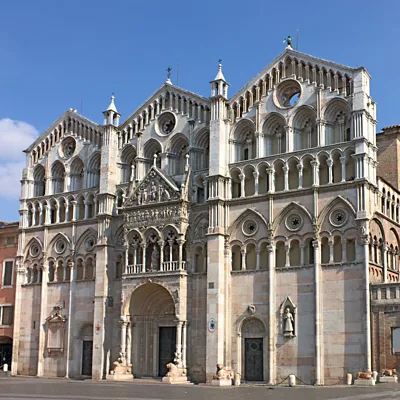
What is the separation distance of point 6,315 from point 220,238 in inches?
828

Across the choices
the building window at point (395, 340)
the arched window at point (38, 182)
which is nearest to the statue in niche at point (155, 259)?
the arched window at point (38, 182)

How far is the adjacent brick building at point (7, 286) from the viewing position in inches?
2101

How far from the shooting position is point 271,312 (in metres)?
39.4

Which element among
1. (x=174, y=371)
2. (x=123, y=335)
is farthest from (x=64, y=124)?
(x=174, y=371)

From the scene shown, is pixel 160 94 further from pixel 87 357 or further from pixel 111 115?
pixel 87 357

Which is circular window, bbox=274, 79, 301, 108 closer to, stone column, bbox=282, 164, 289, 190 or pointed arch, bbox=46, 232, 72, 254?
stone column, bbox=282, 164, 289, 190

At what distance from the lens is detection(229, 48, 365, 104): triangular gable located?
40.0 m

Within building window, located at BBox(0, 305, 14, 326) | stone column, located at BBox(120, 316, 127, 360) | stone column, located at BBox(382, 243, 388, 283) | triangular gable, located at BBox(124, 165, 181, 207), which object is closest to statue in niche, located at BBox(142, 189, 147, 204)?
triangular gable, located at BBox(124, 165, 181, 207)

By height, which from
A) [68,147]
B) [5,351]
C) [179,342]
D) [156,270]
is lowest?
[5,351]

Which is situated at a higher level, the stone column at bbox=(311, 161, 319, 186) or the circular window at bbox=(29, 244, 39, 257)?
the stone column at bbox=(311, 161, 319, 186)

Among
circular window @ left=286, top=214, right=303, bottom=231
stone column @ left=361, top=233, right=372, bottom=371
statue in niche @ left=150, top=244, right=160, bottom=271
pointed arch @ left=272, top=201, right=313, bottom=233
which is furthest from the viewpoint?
statue in niche @ left=150, top=244, right=160, bottom=271

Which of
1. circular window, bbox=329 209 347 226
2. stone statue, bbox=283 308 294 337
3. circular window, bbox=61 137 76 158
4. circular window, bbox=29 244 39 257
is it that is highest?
circular window, bbox=61 137 76 158

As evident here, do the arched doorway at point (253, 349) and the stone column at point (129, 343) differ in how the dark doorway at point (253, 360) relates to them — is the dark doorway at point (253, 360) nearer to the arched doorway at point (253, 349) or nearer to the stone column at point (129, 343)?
the arched doorway at point (253, 349)

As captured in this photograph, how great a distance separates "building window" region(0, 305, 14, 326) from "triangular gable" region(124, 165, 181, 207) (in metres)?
14.5
